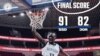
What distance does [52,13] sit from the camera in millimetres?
8945

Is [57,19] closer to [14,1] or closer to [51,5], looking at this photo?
[51,5]

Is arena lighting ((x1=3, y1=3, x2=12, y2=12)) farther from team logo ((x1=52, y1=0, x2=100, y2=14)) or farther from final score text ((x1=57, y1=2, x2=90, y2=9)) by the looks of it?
final score text ((x1=57, y1=2, x2=90, y2=9))

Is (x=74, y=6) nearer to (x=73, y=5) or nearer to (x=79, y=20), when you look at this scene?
(x=73, y=5)

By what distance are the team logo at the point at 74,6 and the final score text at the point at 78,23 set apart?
18cm

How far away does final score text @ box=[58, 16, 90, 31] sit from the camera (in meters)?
8.86

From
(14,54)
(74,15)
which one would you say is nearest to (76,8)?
(74,15)

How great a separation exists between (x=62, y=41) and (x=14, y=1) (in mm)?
1768

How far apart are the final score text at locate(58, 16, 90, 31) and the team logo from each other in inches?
7.0

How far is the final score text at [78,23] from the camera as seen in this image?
29.1 feet

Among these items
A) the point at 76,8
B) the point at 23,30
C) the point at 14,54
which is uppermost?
the point at 76,8

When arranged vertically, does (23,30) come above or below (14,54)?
above

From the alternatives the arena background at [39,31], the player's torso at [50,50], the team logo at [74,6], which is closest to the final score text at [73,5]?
the team logo at [74,6]

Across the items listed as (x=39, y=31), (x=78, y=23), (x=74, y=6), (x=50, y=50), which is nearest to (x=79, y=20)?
(x=78, y=23)

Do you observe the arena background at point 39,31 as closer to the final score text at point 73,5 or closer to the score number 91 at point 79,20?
the score number 91 at point 79,20
